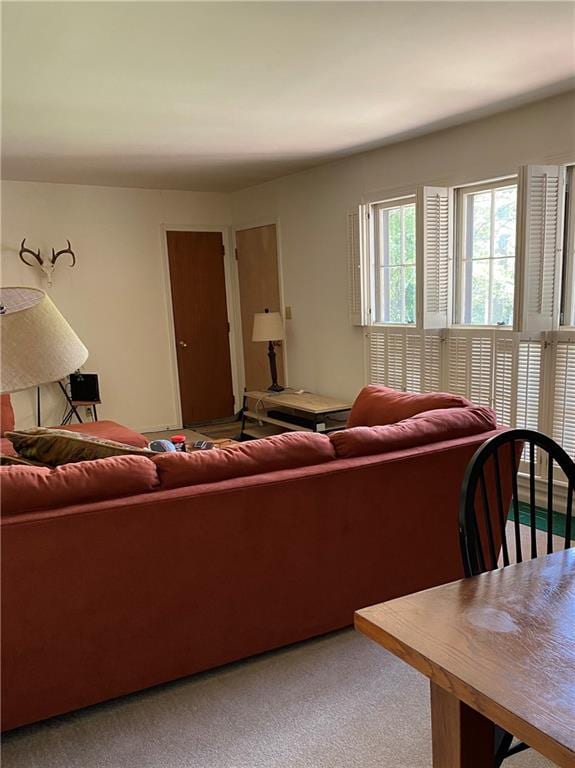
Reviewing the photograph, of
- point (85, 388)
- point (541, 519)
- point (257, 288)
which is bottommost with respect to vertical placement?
point (541, 519)

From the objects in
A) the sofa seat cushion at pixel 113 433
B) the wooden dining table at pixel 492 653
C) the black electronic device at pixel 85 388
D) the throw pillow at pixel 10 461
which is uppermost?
the throw pillow at pixel 10 461

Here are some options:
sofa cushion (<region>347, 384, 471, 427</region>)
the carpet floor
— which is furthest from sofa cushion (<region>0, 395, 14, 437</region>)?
the carpet floor

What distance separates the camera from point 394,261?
4551mm

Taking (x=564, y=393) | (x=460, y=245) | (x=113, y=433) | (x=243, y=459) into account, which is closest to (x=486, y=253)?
(x=460, y=245)

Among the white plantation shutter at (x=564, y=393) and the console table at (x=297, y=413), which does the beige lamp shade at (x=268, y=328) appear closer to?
the console table at (x=297, y=413)

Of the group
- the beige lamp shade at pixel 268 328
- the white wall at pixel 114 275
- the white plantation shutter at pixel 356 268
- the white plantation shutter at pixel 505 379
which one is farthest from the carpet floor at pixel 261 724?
the white wall at pixel 114 275

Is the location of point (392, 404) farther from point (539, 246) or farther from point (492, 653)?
point (492, 653)

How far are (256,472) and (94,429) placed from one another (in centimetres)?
232

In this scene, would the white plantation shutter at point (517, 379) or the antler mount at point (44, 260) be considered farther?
the antler mount at point (44, 260)

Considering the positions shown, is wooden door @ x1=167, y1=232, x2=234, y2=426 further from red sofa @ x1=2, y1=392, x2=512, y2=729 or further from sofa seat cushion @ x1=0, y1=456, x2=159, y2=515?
sofa seat cushion @ x1=0, y1=456, x2=159, y2=515

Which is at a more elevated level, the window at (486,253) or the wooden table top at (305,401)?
the window at (486,253)

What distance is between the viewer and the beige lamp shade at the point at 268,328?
5.35 metres

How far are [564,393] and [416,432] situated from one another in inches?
60.1

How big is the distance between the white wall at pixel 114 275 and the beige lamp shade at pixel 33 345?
161 inches
